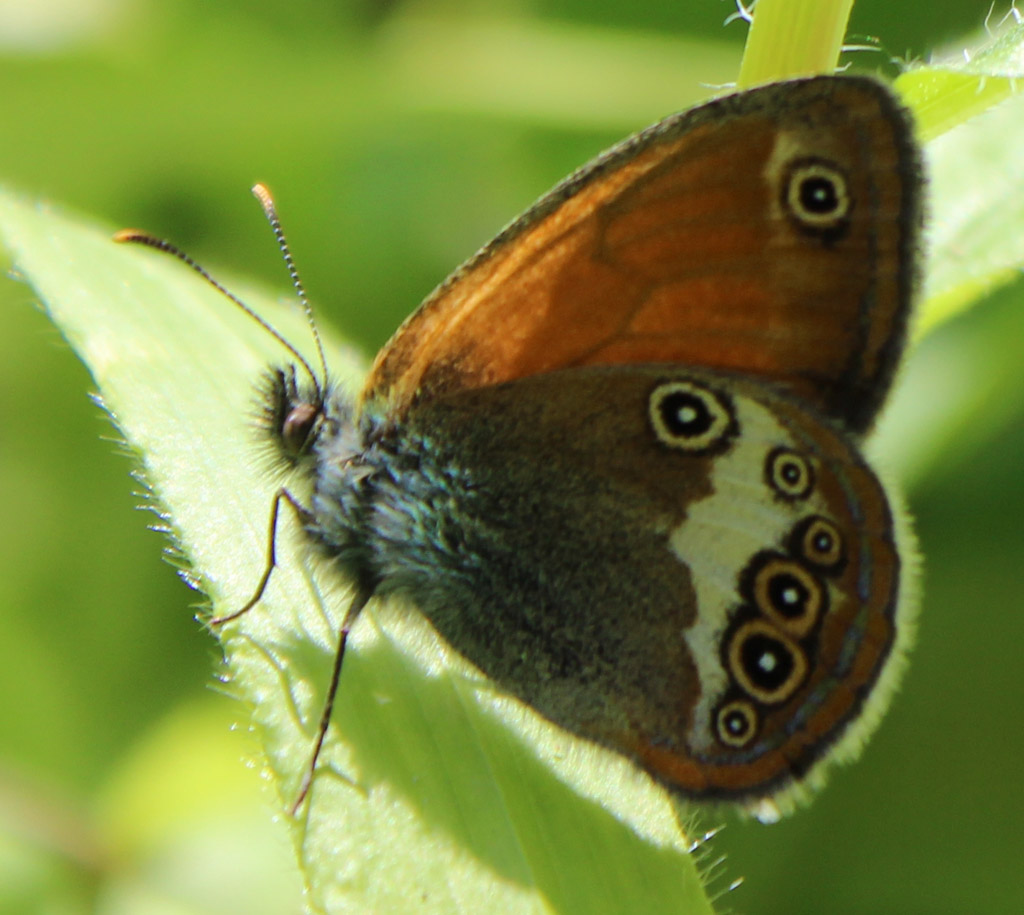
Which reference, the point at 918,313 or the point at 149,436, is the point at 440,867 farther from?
the point at 918,313

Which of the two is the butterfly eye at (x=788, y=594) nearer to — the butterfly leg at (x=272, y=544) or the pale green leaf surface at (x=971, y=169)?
the pale green leaf surface at (x=971, y=169)

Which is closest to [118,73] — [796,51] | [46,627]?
[46,627]

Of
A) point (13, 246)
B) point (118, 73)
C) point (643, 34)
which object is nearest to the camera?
point (13, 246)

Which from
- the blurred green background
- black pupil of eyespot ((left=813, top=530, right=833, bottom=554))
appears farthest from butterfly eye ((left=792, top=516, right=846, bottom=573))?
the blurred green background

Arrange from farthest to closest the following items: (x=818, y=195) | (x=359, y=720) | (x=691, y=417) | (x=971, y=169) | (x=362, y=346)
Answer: (x=362, y=346) < (x=971, y=169) < (x=691, y=417) < (x=818, y=195) < (x=359, y=720)

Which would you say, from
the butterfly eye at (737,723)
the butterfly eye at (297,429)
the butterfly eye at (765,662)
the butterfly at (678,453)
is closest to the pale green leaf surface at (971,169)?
the butterfly at (678,453)

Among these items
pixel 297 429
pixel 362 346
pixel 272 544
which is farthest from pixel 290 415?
pixel 362 346

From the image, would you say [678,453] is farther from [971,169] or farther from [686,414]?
[971,169]
